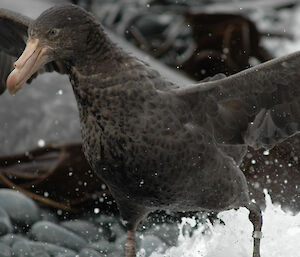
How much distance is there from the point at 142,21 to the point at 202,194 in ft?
18.5

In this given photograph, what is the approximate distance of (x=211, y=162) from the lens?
3430 millimetres

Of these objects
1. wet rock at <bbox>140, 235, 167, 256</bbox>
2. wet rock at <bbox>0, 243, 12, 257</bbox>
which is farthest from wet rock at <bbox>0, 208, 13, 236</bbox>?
wet rock at <bbox>140, 235, 167, 256</bbox>

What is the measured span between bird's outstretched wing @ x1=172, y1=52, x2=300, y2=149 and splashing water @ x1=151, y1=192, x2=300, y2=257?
117 centimetres

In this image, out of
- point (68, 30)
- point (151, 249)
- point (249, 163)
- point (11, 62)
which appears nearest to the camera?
point (68, 30)

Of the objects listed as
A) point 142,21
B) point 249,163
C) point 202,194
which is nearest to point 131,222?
point 202,194

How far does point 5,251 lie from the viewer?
4301 millimetres

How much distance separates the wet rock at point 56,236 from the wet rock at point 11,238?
8 centimetres

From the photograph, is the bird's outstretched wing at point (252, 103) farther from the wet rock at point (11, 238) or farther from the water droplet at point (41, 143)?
the water droplet at point (41, 143)

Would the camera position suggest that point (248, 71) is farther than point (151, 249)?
No

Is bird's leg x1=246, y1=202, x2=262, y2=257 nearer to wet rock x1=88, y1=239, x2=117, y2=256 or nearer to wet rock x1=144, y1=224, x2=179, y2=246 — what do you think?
wet rock x1=144, y1=224, x2=179, y2=246

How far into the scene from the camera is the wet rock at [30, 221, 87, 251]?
4491mm

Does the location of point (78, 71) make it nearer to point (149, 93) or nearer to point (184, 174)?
point (149, 93)

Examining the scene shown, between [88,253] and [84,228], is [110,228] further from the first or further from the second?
[88,253]

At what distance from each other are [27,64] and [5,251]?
61.7 inches
